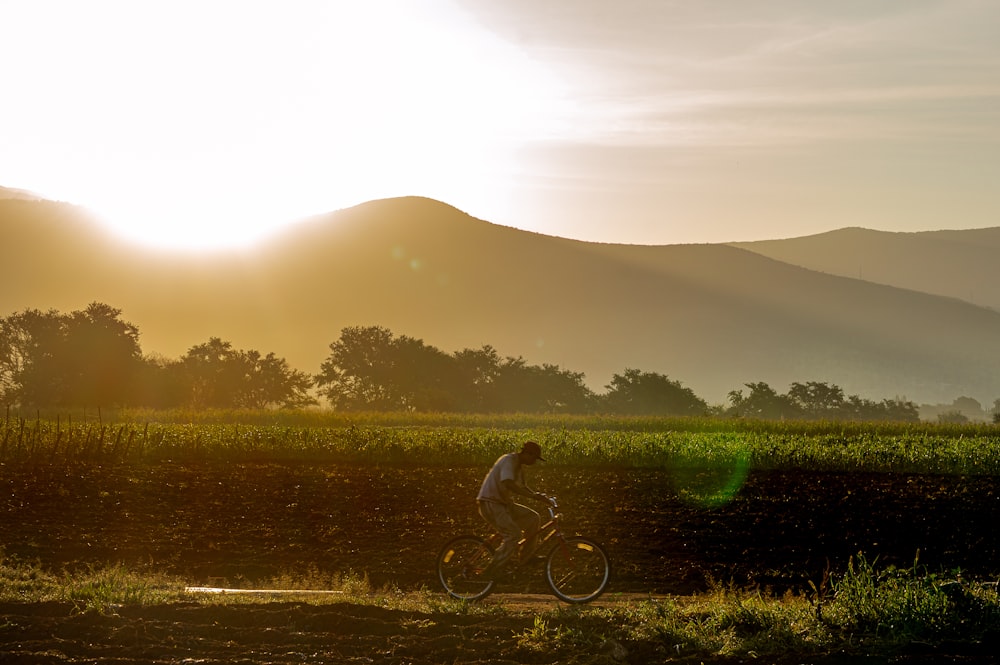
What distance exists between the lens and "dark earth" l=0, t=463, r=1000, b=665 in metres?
14.0

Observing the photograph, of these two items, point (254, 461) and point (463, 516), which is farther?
point (254, 461)

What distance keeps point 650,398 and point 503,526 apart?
76.8 metres

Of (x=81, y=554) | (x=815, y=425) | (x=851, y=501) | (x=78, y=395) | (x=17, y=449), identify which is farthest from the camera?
(x=78, y=395)

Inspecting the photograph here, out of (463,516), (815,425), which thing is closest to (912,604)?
(463,516)

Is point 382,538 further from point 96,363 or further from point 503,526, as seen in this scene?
point 96,363

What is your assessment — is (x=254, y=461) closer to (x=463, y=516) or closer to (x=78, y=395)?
Answer: (x=463, y=516)

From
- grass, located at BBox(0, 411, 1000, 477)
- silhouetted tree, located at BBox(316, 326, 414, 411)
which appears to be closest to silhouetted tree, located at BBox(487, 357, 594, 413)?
silhouetted tree, located at BBox(316, 326, 414, 411)

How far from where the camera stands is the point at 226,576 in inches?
816

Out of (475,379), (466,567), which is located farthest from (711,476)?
(475,379)

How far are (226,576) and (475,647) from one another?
8518 millimetres

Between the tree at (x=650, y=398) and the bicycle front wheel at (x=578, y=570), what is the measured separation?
241 ft

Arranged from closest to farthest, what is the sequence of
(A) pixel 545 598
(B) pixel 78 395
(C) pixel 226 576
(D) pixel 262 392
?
(A) pixel 545 598 → (C) pixel 226 576 → (B) pixel 78 395 → (D) pixel 262 392

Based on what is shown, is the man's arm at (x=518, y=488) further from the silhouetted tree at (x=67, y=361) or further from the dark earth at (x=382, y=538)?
the silhouetted tree at (x=67, y=361)

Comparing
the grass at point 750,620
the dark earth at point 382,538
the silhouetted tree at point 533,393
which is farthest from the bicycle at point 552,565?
the silhouetted tree at point 533,393
